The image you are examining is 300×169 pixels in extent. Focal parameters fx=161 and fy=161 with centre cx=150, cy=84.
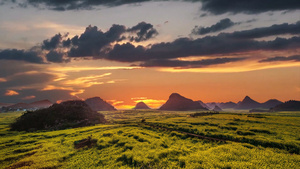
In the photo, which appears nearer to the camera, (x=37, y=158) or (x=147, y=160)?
(x=147, y=160)

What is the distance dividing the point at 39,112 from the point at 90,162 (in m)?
85.8

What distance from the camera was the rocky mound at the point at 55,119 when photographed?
275 feet

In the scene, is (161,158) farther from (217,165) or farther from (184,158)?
(217,165)

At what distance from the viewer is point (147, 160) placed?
2606cm

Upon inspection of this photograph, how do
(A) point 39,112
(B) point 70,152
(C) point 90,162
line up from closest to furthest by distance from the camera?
(C) point 90,162 < (B) point 70,152 < (A) point 39,112

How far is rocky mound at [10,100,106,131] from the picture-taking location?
3300 inches

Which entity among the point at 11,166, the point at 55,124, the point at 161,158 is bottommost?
the point at 55,124

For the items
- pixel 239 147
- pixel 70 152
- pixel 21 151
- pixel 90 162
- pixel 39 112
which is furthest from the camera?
pixel 39 112

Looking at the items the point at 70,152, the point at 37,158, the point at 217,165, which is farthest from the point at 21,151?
the point at 217,165

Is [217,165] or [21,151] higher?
[217,165]

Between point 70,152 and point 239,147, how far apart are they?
35.6 meters

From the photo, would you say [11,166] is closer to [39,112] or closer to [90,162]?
[90,162]

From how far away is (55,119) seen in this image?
90.2m

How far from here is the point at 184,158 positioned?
26.3 m
